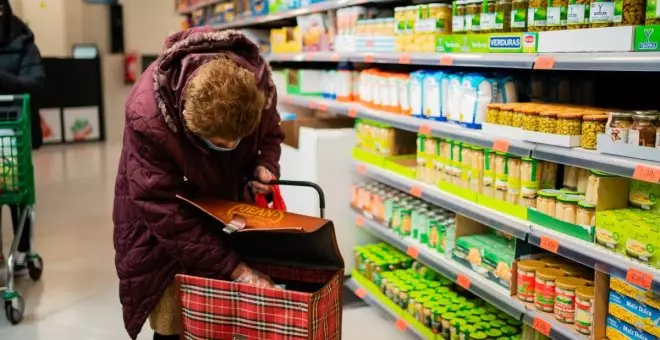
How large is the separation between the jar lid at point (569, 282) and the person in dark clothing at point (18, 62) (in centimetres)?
330

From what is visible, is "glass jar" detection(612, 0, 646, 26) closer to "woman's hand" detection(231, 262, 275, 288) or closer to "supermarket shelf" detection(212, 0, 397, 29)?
"woman's hand" detection(231, 262, 275, 288)

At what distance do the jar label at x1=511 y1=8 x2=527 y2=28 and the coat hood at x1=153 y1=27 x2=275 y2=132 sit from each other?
113 centimetres

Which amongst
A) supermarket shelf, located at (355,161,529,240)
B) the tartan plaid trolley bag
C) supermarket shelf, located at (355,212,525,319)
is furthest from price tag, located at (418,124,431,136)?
the tartan plaid trolley bag

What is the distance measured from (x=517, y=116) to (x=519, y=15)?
0.40 m

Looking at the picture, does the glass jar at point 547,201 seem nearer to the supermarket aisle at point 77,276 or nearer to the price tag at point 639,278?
the price tag at point 639,278

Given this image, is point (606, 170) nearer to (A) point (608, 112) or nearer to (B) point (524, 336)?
(A) point (608, 112)

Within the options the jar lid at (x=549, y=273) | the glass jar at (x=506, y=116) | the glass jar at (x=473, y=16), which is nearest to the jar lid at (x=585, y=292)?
the jar lid at (x=549, y=273)

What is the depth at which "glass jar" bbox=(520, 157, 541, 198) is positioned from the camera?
281 cm

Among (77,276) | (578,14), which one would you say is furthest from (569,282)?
(77,276)

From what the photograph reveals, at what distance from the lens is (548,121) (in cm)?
259

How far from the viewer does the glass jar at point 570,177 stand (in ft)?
9.08

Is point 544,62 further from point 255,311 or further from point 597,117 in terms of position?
point 255,311

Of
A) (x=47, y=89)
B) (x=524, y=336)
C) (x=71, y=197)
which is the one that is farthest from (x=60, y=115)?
(x=524, y=336)

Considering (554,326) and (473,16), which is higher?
(473,16)
